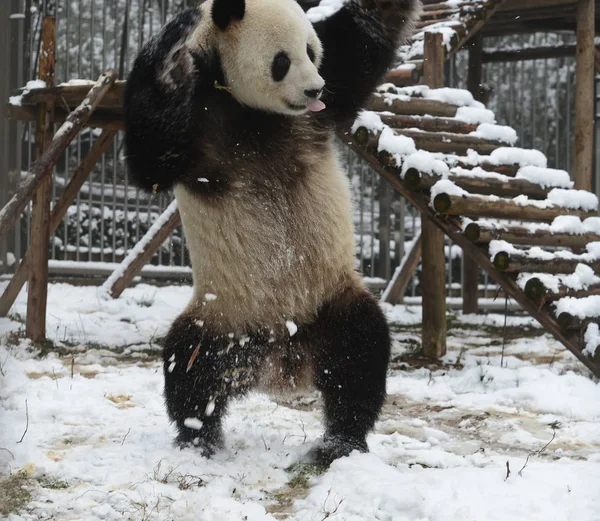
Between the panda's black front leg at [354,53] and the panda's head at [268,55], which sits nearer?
the panda's head at [268,55]

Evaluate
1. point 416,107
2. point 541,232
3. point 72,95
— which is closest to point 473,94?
point 416,107

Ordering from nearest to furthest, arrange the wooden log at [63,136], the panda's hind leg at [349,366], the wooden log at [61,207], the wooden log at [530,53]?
the panda's hind leg at [349,366], the wooden log at [63,136], the wooden log at [61,207], the wooden log at [530,53]

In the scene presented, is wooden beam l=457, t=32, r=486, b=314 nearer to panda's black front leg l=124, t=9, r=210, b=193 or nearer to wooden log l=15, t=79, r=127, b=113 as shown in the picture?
wooden log l=15, t=79, r=127, b=113

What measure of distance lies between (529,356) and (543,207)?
4.04 feet

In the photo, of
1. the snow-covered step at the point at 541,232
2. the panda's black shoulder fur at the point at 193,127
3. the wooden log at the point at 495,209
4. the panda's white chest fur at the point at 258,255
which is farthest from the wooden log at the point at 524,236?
the panda's white chest fur at the point at 258,255

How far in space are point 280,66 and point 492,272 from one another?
2.21 m

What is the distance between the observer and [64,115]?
6070 millimetres

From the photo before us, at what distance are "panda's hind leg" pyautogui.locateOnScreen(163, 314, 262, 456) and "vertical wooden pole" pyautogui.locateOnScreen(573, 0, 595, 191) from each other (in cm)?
453

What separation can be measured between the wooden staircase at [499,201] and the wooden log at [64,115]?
A: 2.01 meters

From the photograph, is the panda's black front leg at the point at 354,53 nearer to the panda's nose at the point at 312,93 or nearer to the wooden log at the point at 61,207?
the panda's nose at the point at 312,93

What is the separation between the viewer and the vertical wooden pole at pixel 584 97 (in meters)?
6.82

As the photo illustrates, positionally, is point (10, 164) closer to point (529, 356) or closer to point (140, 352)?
point (140, 352)

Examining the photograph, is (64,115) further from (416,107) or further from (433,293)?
(433,293)

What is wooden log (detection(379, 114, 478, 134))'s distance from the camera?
18.4ft
